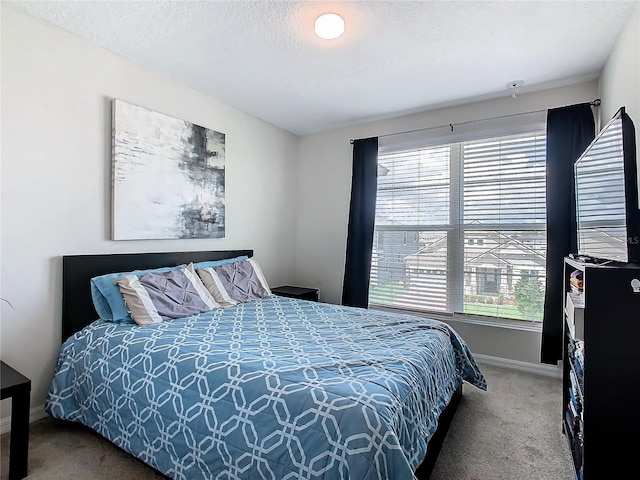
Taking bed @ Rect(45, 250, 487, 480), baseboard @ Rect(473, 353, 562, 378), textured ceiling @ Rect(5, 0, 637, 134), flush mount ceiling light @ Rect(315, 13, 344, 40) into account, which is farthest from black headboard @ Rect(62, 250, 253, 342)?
baseboard @ Rect(473, 353, 562, 378)

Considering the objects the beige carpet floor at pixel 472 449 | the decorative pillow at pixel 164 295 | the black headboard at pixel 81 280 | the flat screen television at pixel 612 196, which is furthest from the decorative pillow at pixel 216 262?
the flat screen television at pixel 612 196

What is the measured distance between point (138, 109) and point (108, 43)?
0.44 metres

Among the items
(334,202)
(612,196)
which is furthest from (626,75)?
(334,202)

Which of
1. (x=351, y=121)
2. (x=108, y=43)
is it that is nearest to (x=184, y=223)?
(x=108, y=43)

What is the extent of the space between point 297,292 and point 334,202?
46.1 inches

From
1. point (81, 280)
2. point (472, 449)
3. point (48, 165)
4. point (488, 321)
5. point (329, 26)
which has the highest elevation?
point (329, 26)

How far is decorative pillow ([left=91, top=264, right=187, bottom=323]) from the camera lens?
2166 mm

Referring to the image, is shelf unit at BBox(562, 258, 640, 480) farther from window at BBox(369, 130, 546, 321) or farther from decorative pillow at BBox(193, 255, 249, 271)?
decorative pillow at BBox(193, 255, 249, 271)

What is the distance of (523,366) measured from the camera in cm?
304

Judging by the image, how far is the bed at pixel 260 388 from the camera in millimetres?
1200

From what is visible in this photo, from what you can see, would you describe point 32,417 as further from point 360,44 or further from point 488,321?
point 488,321

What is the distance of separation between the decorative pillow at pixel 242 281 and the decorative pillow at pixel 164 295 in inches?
9.4

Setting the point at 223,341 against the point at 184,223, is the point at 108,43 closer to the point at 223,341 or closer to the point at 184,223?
the point at 184,223

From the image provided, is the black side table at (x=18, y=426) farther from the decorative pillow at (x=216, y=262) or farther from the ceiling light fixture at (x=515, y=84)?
the ceiling light fixture at (x=515, y=84)
